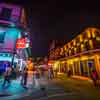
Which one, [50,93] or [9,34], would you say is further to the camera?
[9,34]

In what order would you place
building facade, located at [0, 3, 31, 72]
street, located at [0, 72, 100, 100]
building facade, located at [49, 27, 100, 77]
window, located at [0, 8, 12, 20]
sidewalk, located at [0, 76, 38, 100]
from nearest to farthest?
street, located at [0, 72, 100, 100] → sidewalk, located at [0, 76, 38, 100] → building facade, located at [0, 3, 31, 72] → window, located at [0, 8, 12, 20] → building facade, located at [49, 27, 100, 77]

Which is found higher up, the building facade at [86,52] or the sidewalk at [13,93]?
the building facade at [86,52]

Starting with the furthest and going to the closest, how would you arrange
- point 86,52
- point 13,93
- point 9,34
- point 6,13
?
point 86,52 → point 6,13 → point 9,34 → point 13,93

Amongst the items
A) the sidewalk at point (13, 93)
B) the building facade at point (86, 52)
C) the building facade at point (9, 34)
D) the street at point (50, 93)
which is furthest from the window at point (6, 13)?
the building facade at point (86, 52)

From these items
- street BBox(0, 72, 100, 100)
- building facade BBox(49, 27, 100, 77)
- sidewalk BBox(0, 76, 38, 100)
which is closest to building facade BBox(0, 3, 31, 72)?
street BBox(0, 72, 100, 100)

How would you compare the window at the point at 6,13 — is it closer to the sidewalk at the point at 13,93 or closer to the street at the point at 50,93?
the street at the point at 50,93

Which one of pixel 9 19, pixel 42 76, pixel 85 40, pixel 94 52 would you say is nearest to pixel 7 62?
pixel 9 19

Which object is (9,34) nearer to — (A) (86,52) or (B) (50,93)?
(B) (50,93)

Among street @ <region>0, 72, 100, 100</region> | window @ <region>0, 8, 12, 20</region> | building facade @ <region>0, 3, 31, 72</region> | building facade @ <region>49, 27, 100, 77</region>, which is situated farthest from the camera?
building facade @ <region>49, 27, 100, 77</region>

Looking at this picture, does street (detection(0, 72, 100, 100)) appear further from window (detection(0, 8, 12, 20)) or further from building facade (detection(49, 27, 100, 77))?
building facade (detection(49, 27, 100, 77))

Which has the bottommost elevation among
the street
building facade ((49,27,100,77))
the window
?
the street

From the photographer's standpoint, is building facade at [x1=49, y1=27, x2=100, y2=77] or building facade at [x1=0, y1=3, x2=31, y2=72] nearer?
building facade at [x1=0, y1=3, x2=31, y2=72]

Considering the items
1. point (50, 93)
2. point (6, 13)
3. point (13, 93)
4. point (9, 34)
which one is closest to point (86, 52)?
point (9, 34)

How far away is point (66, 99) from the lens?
997 centimetres
